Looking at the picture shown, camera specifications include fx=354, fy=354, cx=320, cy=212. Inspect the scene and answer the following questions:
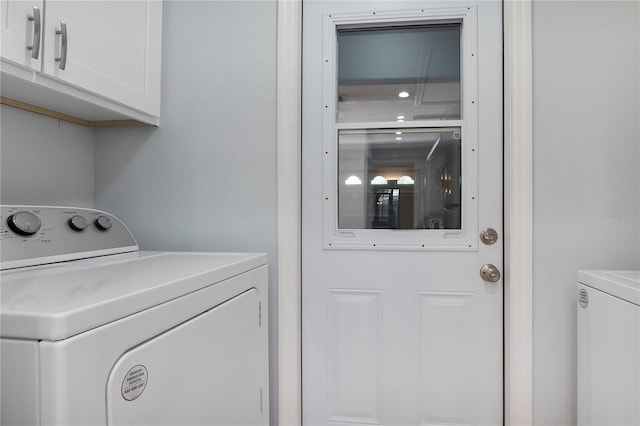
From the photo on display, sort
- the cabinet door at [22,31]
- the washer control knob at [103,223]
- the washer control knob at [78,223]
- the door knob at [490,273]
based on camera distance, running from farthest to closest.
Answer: the door knob at [490,273], the washer control knob at [103,223], the washer control knob at [78,223], the cabinet door at [22,31]

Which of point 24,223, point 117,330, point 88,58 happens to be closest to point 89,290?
point 117,330

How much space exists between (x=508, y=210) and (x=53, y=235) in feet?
4.83

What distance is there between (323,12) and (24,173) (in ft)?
4.07

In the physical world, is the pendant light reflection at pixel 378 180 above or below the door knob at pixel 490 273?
above

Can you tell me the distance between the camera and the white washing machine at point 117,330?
0.48 meters

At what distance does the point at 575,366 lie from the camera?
4.12 ft

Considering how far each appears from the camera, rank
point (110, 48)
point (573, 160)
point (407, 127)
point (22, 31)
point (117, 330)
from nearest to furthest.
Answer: point (117, 330), point (22, 31), point (110, 48), point (573, 160), point (407, 127)

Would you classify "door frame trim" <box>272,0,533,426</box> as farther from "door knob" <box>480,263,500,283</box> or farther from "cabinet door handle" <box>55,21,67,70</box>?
"cabinet door handle" <box>55,21,67,70</box>

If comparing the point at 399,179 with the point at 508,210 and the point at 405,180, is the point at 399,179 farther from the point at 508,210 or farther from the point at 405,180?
the point at 508,210

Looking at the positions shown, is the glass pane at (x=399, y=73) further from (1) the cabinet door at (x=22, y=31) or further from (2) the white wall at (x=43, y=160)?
(2) the white wall at (x=43, y=160)

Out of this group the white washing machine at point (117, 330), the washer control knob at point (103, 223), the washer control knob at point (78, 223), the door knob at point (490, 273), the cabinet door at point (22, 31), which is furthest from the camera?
the door knob at point (490, 273)

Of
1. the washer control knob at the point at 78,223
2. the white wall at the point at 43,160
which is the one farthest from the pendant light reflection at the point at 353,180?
the white wall at the point at 43,160

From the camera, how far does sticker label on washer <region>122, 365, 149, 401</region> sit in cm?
58

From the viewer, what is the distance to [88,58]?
1053 mm
